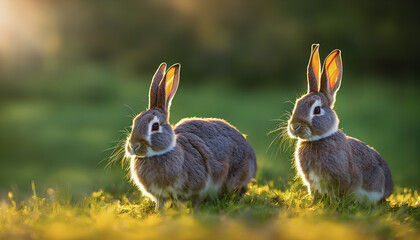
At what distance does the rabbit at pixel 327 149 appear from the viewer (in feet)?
16.9

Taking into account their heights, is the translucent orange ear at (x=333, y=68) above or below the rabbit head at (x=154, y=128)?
above

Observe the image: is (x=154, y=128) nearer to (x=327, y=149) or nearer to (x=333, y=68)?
(x=327, y=149)

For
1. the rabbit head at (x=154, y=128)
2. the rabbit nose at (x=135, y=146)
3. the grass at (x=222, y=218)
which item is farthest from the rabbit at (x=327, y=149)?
the rabbit nose at (x=135, y=146)

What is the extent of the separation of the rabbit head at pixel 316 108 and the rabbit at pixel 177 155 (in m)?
0.90

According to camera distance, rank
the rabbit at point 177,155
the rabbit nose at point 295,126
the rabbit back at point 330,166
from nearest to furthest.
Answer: the rabbit at point 177,155 < the rabbit nose at point 295,126 < the rabbit back at point 330,166

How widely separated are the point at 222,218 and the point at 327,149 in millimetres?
1688

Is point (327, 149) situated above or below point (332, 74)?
below

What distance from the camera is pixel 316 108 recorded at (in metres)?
5.15

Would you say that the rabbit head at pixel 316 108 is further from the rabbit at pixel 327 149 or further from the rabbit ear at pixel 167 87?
the rabbit ear at pixel 167 87

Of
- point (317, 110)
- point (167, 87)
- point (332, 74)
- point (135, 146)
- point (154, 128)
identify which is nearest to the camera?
point (135, 146)

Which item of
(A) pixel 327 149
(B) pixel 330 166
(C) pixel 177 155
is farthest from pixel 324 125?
(C) pixel 177 155

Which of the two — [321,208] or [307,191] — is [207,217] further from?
[307,191]

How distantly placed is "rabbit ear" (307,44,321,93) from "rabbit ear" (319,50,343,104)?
85mm

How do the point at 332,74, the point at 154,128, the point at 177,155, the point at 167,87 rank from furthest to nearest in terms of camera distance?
the point at 332,74
the point at 167,87
the point at 177,155
the point at 154,128
